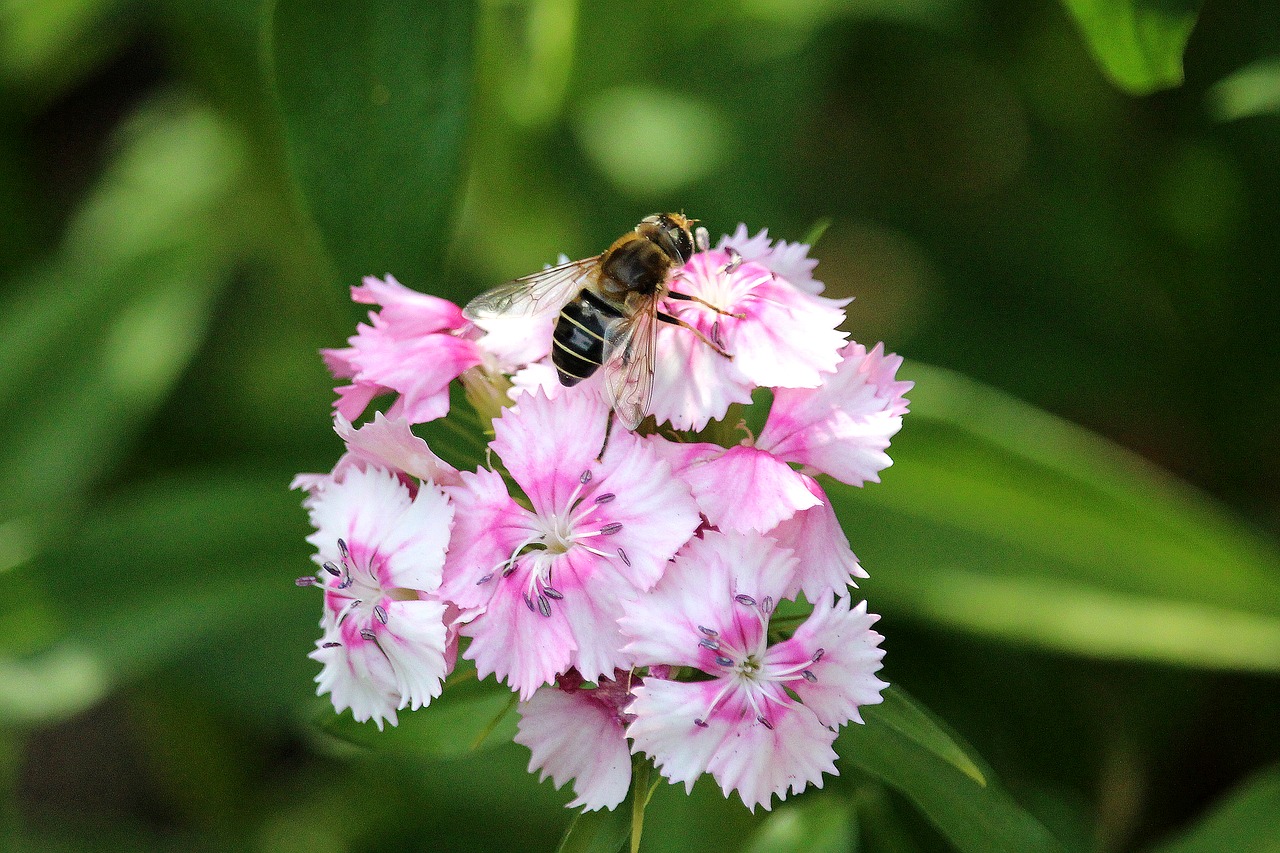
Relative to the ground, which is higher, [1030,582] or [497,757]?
[1030,582]

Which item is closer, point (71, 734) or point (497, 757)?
point (497, 757)

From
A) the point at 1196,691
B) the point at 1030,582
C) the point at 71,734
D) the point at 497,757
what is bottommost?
the point at 71,734

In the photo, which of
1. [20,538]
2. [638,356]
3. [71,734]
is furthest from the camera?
[71,734]

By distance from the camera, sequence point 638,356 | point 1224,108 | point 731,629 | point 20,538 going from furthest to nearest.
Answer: point 20,538
point 1224,108
point 638,356
point 731,629

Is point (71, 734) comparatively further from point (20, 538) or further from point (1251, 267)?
point (1251, 267)

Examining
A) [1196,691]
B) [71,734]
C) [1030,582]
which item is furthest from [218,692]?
[1196,691]

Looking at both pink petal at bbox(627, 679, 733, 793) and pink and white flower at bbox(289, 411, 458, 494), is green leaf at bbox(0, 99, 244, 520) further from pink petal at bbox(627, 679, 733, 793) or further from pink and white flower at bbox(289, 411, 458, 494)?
pink petal at bbox(627, 679, 733, 793)

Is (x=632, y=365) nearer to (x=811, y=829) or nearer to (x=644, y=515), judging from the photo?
(x=644, y=515)
